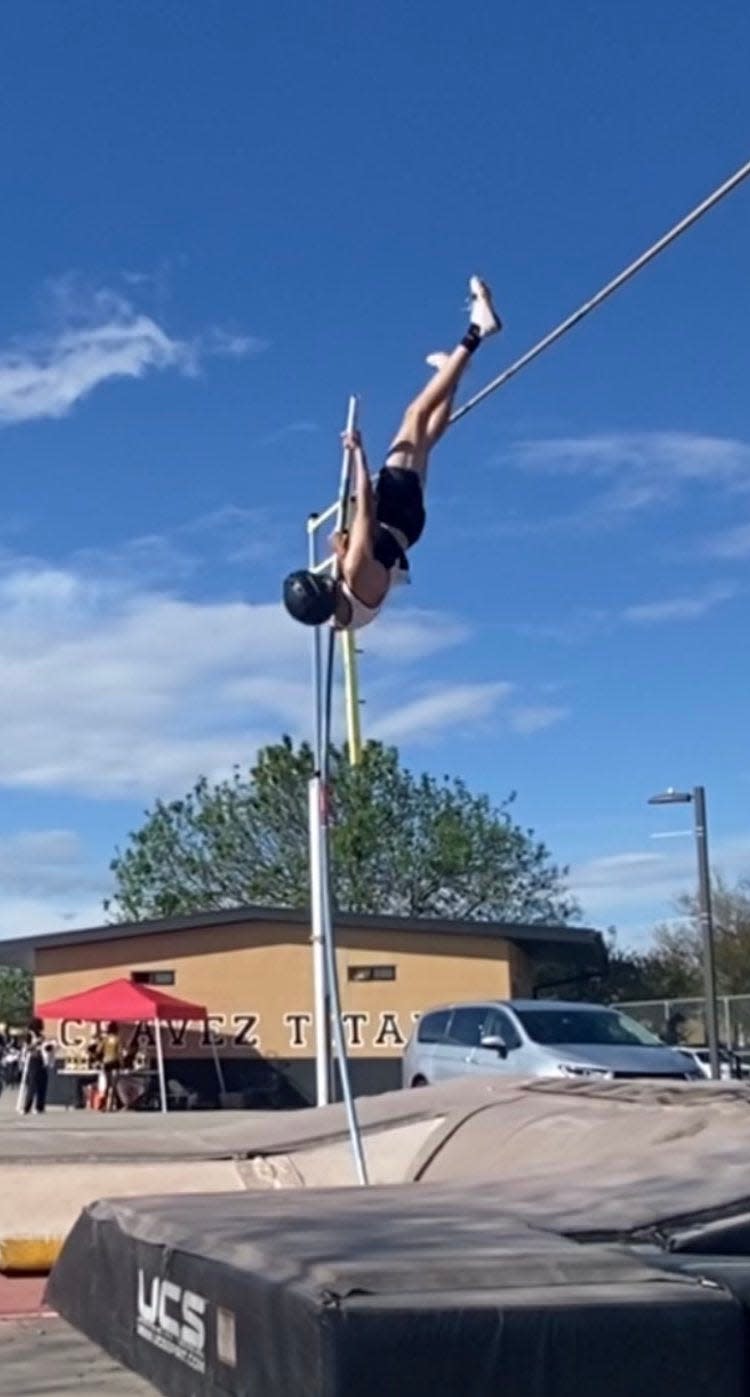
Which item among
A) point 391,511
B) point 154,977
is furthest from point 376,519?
point 154,977

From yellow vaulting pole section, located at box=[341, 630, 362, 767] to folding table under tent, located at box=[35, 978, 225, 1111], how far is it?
21.7 m

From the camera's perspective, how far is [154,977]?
3472cm

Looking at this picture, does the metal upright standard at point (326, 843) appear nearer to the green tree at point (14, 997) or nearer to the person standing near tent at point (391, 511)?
the person standing near tent at point (391, 511)

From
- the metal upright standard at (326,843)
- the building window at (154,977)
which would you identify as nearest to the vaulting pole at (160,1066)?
the building window at (154,977)

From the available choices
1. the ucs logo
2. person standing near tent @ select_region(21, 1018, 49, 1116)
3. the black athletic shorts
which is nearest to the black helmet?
the black athletic shorts

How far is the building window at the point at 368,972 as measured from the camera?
3425 cm

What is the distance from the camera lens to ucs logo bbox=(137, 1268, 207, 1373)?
14.9 feet

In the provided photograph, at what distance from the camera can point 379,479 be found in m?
8.20

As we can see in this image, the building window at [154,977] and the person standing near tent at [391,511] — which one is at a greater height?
the person standing near tent at [391,511]

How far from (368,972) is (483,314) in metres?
27.1

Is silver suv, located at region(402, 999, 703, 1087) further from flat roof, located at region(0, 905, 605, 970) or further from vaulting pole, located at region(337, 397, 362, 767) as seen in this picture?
flat roof, located at region(0, 905, 605, 970)

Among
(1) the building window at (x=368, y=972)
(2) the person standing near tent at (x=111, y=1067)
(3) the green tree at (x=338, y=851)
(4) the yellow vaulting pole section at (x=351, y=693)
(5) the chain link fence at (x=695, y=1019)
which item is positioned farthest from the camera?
(3) the green tree at (x=338, y=851)

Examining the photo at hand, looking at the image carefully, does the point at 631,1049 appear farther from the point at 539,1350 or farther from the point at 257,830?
the point at 257,830

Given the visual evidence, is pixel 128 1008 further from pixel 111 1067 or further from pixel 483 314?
pixel 483 314
